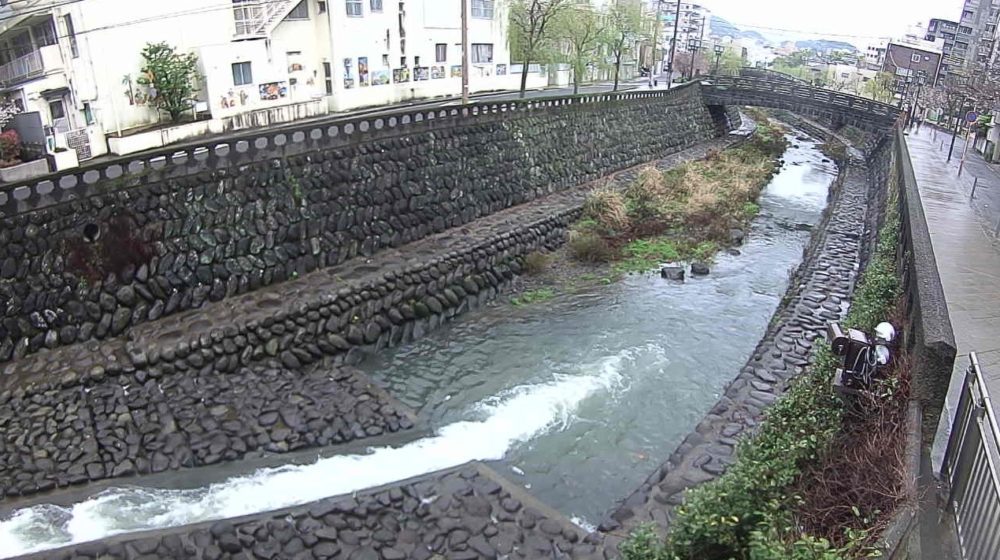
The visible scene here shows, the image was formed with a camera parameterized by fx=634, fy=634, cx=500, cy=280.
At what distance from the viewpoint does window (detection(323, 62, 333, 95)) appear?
30422mm

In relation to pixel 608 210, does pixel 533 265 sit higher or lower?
lower

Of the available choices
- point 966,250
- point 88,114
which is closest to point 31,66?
point 88,114

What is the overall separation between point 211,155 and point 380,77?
17.4 m

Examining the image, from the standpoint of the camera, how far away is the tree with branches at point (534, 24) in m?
34.6

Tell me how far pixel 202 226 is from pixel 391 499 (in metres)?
9.60

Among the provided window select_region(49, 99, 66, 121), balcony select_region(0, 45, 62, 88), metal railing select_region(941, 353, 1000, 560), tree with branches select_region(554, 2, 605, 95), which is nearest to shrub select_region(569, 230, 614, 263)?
tree with branches select_region(554, 2, 605, 95)

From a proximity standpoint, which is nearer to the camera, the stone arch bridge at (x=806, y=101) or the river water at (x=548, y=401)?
the river water at (x=548, y=401)

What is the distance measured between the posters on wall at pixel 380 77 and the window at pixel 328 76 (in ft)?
8.03

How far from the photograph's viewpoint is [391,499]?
35.6 ft

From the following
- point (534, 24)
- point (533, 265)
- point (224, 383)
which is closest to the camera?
point (224, 383)

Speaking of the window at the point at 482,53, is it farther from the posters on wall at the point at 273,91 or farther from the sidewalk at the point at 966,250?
the sidewalk at the point at 966,250

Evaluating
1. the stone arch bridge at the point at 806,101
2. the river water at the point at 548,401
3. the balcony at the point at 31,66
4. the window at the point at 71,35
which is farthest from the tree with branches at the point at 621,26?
the balcony at the point at 31,66

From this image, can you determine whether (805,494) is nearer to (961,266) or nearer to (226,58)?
(961,266)

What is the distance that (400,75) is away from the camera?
3384 cm
